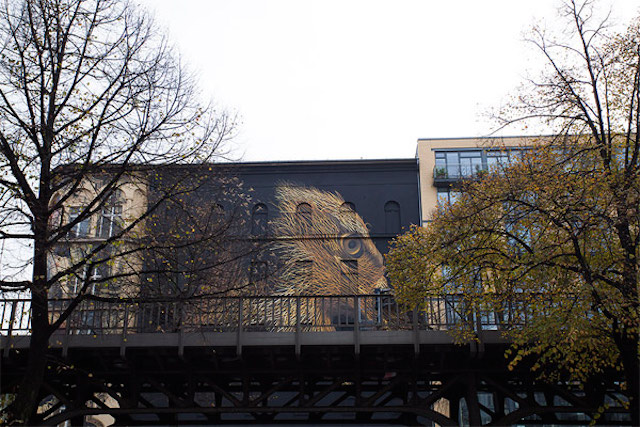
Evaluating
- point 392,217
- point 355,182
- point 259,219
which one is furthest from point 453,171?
point 259,219

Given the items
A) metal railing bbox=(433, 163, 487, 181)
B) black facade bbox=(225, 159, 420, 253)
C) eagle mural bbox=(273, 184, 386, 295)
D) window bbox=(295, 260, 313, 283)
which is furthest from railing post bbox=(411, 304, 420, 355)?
metal railing bbox=(433, 163, 487, 181)

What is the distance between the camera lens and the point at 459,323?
593 inches

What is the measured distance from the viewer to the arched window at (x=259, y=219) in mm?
33906

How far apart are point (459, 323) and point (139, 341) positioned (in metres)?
7.77

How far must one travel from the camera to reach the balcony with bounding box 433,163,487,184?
34.3 m

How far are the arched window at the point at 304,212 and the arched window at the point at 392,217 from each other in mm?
4093

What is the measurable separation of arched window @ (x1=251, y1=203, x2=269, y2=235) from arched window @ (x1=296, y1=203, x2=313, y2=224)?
5.73 feet

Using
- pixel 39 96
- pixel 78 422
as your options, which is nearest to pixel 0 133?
pixel 39 96

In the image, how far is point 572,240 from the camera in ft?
42.7

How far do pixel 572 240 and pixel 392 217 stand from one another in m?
21.3

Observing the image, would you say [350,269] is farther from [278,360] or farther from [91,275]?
[91,275]

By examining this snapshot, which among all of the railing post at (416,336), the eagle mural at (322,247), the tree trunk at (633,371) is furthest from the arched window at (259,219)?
the tree trunk at (633,371)

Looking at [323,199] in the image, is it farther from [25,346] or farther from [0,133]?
[0,133]

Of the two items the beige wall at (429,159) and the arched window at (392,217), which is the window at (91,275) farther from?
the beige wall at (429,159)
